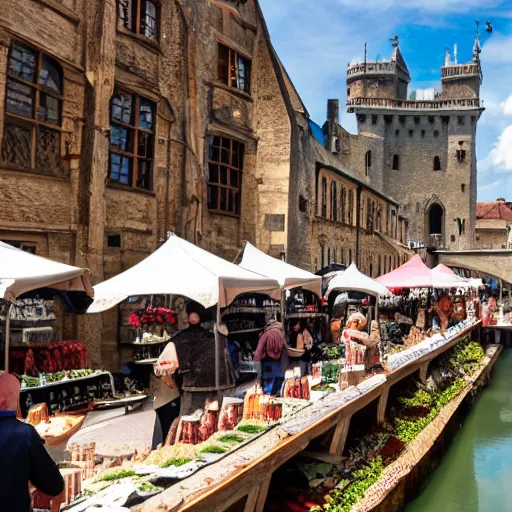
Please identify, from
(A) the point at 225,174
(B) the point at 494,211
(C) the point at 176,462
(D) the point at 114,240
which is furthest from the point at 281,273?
(B) the point at 494,211

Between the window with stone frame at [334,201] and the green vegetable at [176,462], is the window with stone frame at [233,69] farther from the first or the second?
the green vegetable at [176,462]

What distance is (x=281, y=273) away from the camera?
12445 millimetres

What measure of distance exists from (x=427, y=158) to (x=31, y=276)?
180 feet

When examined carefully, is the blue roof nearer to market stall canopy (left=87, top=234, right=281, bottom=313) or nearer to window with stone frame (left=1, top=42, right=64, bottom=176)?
window with stone frame (left=1, top=42, right=64, bottom=176)

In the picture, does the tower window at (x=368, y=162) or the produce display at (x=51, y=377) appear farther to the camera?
the tower window at (x=368, y=162)

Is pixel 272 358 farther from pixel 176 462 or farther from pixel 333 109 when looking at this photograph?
pixel 333 109

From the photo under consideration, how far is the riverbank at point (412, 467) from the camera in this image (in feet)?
24.8

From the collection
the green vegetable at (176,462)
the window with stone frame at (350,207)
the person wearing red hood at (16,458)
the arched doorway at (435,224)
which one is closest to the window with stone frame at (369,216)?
the window with stone frame at (350,207)

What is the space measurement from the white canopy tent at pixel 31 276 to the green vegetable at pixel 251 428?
7.09ft

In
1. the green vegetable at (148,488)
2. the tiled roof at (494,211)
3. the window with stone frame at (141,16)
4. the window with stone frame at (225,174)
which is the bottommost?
the green vegetable at (148,488)

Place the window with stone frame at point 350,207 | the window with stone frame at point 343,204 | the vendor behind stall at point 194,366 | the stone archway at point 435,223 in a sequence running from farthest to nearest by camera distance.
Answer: the stone archway at point 435,223 → the window with stone frame at point 350,207 → the window with stone frame at point 343,204 → the vendor behind stall at point 194,366

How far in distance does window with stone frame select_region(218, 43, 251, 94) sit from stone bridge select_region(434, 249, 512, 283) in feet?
94.8

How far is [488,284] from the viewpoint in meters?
51.8

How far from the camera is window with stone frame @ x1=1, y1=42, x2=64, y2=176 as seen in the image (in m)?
10.4
